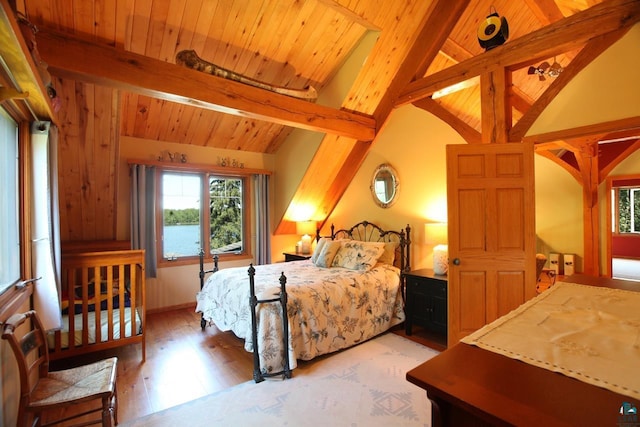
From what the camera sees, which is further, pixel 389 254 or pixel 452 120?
pixel 389 254

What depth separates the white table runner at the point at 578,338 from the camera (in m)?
0.95

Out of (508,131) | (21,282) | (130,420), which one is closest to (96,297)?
(21,282)

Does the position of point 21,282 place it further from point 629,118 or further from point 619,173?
point 619,173

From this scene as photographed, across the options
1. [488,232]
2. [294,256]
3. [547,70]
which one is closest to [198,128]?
[294,256]

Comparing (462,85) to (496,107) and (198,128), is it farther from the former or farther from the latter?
(198,128)

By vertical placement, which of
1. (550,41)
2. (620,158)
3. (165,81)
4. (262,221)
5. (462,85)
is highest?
(550,41)

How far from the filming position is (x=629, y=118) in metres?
2.31

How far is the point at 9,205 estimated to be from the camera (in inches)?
81.1

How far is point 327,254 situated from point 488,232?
1937 mm

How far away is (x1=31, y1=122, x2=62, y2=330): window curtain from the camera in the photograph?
2.25 meters

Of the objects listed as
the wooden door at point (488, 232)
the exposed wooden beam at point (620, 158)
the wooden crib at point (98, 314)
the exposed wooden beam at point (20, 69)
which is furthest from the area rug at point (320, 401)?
the exposed wooden beam at point (620, 158)

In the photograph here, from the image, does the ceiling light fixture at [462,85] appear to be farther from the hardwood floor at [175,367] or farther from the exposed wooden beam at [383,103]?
the hardwood floor at [175,367]

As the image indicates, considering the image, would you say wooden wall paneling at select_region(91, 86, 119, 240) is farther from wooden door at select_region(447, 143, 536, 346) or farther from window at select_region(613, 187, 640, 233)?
window at select_region(613, 187, 640, 233)

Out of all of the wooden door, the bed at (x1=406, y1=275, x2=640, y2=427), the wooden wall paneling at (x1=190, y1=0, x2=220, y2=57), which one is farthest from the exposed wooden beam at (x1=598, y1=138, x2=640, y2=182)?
the wooden wall paneling at (x1=190, y1=0, x2=220, y2=57)
